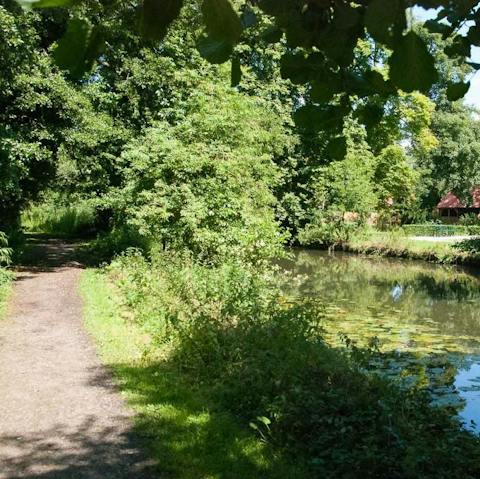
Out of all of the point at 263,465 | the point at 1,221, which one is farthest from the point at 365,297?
the point at 263,465

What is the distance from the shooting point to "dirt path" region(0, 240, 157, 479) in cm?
489

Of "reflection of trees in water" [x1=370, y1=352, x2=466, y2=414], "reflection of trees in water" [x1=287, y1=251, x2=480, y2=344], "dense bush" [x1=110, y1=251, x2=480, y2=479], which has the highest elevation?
"dense bush" [x1=110, y1=251, x2=480, y2=479]

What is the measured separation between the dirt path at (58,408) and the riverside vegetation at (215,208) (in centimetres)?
28

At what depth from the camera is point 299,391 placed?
578 cm

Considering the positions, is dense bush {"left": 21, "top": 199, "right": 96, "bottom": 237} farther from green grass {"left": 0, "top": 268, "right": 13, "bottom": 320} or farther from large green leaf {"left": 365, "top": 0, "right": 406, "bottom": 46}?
large green leaf {"left": 365, "top": 0, "right": 406, "bottom": 46}

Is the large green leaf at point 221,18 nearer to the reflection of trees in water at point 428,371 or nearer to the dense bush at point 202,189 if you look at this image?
the reflection of trees in water at point 428,371

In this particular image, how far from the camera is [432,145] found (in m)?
45.6

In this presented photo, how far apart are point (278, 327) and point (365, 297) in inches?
407

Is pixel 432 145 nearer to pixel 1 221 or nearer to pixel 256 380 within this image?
pixel 1 221

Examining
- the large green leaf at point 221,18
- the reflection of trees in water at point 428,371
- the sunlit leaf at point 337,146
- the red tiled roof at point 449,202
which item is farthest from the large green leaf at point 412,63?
the red tiled roof at point 449,202

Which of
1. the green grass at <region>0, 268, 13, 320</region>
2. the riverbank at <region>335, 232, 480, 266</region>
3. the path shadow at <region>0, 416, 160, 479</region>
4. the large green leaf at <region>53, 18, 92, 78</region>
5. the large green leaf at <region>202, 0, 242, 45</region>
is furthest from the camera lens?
the riverbank at <region>335, 232, 480, 266</region>

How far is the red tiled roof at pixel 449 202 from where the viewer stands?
2037 inches

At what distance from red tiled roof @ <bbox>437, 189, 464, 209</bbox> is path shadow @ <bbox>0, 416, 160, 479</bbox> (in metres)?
50.4

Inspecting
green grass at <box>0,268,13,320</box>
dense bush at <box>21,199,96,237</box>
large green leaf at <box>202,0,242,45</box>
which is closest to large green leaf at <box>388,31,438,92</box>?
large green leaf at <box>202,0,242,45</box>
